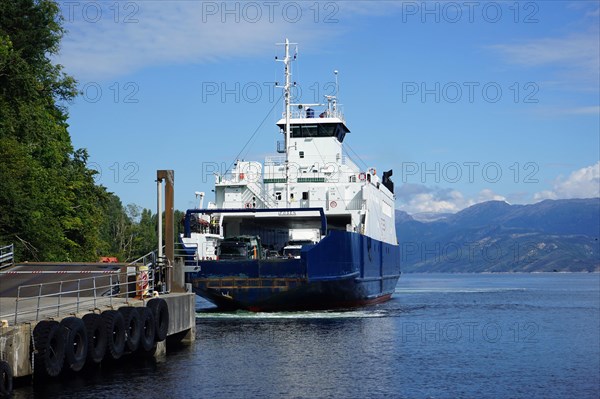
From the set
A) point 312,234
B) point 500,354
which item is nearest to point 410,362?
point 500,354

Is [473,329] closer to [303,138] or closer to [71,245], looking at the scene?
[303,138]

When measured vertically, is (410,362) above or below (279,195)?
below

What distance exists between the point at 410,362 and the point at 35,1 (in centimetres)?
3121

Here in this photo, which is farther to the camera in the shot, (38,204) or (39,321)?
(38,204)

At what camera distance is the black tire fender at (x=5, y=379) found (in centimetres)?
1666

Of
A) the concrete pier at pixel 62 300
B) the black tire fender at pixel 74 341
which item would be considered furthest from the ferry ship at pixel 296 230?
the black tire fender at pixel 74 341

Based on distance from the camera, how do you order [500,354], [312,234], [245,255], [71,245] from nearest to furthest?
[500,354]
[245,255]
[312,234]
[71,245]

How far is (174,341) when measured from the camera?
2988 cm

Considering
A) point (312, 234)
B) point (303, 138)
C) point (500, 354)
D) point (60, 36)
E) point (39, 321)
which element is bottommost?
point (500, 354)

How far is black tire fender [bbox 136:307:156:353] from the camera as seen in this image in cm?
2408

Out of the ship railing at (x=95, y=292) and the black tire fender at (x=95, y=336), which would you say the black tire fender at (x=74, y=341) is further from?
the ship railing at (x=95, y=292)

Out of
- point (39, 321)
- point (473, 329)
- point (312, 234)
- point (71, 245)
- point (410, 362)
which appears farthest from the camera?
point (71, 245)

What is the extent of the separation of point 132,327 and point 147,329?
4.02ft

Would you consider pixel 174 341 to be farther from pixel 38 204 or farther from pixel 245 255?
pixel 38 204
